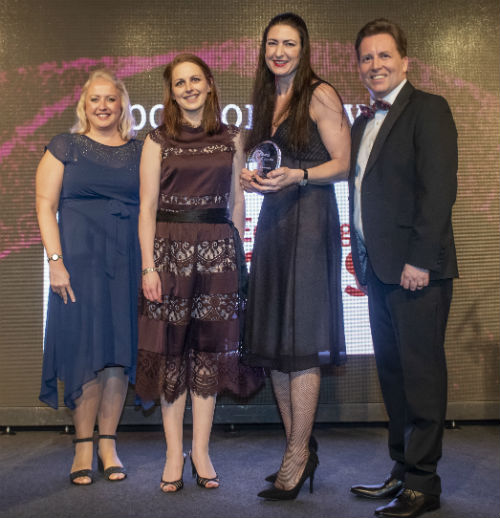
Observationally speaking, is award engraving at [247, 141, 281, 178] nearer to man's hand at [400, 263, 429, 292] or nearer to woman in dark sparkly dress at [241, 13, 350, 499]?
woman in dark sparkly dress at [241, 13, 350, 499]

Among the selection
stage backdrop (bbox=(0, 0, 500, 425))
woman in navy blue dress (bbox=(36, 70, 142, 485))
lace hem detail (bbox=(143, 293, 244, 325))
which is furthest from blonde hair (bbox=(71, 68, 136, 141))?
lace hem detail (bbox=(143, 293, 244, 325))

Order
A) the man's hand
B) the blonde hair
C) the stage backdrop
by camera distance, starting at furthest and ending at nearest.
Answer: the stage backdrop < the blonde hair < the man's hand

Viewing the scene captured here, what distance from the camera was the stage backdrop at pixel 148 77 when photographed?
3.50m

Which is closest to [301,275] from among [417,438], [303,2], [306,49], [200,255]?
[200,255]

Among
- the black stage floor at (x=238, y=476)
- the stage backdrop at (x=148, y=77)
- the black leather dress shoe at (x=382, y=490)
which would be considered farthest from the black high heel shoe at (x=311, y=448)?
the stage backdrop at (x=148, y=77)

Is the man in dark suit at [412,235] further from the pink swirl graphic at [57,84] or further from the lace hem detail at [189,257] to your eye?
the pink swirl graphic at [57,84]

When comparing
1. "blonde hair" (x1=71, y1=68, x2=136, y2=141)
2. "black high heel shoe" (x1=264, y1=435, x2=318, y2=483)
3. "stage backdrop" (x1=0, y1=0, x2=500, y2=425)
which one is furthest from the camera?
"stage backdrop" (x1=0, y1=0, x2=500, y2=425)

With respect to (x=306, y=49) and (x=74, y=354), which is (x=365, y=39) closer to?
(x=306, y=49)

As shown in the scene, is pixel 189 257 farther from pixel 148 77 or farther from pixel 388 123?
pixel 148 77

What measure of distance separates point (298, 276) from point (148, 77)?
70.3 inches

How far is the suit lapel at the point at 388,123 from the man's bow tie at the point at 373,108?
0.06 m

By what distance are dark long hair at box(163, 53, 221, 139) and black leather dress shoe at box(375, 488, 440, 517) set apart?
153 cm

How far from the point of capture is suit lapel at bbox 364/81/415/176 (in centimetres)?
224

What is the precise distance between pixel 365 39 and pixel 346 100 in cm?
121
